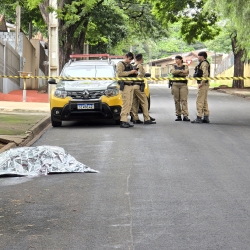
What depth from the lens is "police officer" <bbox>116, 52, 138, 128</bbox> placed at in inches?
690

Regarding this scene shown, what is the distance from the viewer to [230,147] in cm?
1353

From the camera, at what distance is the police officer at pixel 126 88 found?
690 inches

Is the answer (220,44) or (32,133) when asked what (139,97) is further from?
(220,44)

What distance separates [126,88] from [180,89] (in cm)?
234

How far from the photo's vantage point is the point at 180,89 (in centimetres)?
1964

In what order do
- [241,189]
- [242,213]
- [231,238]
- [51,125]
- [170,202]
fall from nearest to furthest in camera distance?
1. [231,238]
2. [242,213]
3. [170,202]
4. [241,189]
5. [51,125]

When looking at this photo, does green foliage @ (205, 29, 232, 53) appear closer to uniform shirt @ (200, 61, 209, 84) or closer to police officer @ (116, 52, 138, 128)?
uniform shirt @ (200, 61, 209, 84)

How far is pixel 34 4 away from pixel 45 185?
21.1m

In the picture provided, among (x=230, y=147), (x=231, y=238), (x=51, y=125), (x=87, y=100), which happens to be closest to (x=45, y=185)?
(x=231, y=238)

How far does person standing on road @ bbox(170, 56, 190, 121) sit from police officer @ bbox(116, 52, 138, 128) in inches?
77.4

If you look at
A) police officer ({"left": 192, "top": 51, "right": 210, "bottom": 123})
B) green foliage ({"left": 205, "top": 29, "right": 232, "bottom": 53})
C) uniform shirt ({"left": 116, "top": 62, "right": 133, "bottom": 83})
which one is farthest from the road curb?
green foliage ({"left": 205, "top": 29, "right": 232, "bottom": 53})

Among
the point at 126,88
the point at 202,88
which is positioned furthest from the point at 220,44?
the point at 126,88

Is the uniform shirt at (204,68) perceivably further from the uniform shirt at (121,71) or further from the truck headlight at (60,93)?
the truck headlight at (60,93)

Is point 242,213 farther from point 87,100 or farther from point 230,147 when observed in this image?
point 87,100
